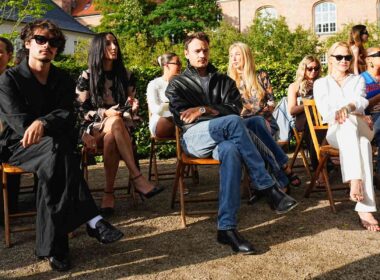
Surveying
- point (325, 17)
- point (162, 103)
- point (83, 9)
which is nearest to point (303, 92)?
point (162, 103)

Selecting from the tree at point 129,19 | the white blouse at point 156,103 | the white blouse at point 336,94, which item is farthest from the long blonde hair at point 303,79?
the tree at point 129,19

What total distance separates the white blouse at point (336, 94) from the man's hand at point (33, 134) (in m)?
2.59

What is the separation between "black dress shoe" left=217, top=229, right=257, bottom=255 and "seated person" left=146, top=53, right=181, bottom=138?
7.57 ft

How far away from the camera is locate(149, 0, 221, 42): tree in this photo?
41469mm

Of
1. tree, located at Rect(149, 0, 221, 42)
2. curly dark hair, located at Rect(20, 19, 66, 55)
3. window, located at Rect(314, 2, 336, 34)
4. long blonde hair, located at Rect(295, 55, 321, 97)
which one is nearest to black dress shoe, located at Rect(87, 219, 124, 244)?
curly dark hair, located at Rect(20, 19, 66, 55)

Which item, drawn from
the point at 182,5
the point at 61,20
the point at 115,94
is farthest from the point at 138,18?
the point at 115,94

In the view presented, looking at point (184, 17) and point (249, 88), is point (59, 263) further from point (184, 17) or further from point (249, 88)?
point (184, 17)

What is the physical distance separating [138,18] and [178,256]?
42.2 metres

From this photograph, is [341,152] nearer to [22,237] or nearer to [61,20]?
[22,237]

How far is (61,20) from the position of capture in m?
48.8

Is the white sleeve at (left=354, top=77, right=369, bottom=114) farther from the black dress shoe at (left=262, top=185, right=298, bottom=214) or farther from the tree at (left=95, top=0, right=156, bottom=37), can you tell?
the tree at (left=95, top=0, right=156, bottom=37)

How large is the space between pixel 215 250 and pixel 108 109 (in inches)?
79.9

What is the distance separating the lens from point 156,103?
5.99 meters

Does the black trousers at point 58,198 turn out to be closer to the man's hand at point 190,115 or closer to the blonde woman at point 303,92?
the man's hand at point 190,115
